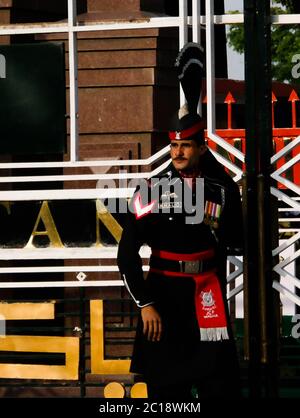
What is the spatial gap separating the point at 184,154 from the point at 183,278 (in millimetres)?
802

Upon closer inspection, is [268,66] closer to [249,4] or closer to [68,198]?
[249,4]

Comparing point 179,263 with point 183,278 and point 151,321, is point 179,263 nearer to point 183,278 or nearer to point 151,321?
point 183,278

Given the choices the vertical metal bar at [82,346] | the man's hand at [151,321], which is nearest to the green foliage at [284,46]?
the vertical metal bar at [82,346]

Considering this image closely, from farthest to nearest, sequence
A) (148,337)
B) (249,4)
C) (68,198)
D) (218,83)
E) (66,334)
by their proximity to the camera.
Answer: (218,83) → (66,334) → (68,198) → (249,4) → (148,337)

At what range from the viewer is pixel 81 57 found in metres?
16.3

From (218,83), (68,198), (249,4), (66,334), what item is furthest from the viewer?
(218,83)

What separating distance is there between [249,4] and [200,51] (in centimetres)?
48

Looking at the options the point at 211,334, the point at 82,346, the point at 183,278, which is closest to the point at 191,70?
the point at 183,278

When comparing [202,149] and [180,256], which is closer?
[180,256]

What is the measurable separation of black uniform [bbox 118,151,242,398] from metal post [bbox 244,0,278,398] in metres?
0.79

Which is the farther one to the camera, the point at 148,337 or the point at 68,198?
the point at 68,198

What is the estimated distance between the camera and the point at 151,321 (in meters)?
10.2

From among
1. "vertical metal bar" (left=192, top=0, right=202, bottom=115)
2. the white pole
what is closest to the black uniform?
the white pole
